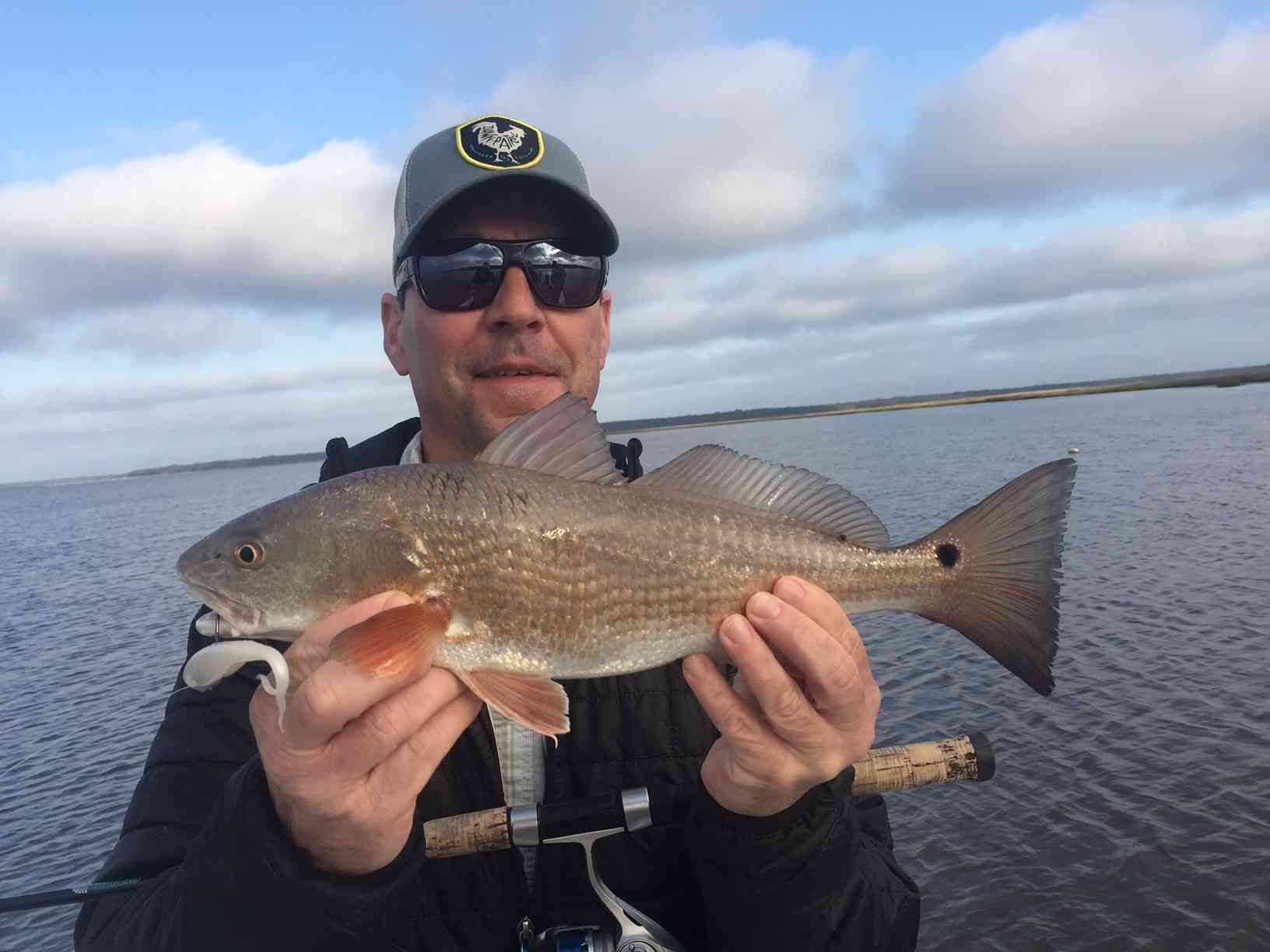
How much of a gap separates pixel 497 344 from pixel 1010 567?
8.98ft

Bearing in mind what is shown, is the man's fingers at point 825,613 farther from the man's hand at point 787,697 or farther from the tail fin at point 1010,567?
the tail fin at point 1010,567

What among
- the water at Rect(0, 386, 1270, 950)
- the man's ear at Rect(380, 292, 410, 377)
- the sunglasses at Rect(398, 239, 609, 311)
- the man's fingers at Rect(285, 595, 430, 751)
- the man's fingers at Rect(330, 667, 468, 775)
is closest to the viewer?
the man's fingers at Rect(285, 595, 430, 751)

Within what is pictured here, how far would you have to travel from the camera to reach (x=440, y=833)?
3.52 m

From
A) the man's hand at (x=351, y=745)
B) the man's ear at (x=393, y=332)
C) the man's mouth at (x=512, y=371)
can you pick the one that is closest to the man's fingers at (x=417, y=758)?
the man's hand at (x=351, y=745)

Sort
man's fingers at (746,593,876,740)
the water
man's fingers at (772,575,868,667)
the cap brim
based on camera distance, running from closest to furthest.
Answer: man's fingers at (746,593,876,740) → man's fingers at (772,575,868,667) → the cap brim → the water

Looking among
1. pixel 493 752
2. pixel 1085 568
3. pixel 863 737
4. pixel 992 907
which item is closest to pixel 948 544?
pixel 863 737

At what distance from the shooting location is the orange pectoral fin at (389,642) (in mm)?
2523

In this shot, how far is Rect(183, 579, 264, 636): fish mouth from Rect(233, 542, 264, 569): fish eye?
14 centimetres

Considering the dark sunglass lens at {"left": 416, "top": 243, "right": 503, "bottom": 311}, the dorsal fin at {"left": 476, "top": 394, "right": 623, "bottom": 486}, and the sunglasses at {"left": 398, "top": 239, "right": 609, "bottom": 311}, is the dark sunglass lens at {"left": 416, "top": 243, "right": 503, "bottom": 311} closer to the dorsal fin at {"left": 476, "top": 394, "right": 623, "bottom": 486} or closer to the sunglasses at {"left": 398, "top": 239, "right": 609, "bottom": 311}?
the sunglasses at {"left": 398, "top": 239, "right": 609, "bottom": 311}

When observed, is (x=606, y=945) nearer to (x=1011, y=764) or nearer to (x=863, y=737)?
(x=863, y=737)

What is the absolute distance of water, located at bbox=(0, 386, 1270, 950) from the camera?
894 cm

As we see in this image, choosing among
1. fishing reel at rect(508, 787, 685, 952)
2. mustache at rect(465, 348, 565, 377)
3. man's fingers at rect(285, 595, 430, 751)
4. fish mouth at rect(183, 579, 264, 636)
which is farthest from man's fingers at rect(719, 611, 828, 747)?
mustache at rect(465, 348, 565, 377)

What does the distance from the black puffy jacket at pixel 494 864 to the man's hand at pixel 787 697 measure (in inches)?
10.6

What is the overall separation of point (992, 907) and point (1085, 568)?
1249cm
